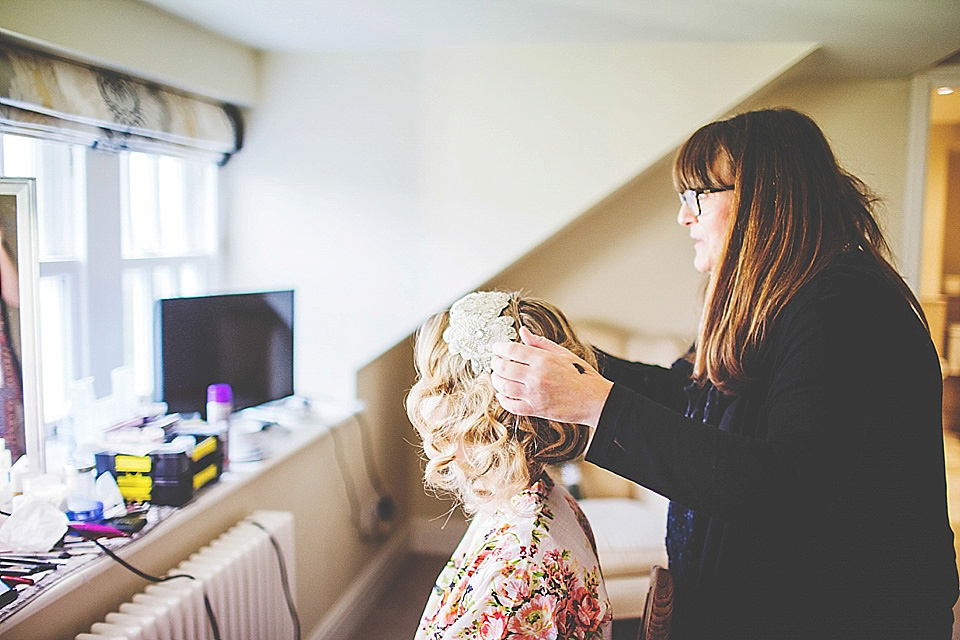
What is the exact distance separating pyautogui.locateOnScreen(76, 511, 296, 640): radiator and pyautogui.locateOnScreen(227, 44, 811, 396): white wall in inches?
30.4

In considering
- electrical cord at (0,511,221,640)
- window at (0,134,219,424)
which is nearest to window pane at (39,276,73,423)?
window at (0,134,219,424)

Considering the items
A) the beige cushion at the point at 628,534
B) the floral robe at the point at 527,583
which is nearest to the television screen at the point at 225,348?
the floral robe at the point at 527,583

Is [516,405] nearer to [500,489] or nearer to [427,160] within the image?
[500,489]

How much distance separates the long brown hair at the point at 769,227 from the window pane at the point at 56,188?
5.10 feet

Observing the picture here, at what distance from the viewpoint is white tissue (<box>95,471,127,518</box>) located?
1719 millimetres

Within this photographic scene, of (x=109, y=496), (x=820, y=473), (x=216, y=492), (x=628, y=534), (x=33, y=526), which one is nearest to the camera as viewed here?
(x=820, y=473)

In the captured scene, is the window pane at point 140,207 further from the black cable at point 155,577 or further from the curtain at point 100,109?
the black cable at point 155,577

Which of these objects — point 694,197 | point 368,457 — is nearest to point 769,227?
point 694,197

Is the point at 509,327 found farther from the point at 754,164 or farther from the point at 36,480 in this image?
the point at 36,480

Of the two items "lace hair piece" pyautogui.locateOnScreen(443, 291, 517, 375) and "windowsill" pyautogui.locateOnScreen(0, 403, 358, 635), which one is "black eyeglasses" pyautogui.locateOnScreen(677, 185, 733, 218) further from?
"windowsill" pyautogui.locateOnScreen(0, 403, 358, 635)

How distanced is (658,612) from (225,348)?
1479 millimetres

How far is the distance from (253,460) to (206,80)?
1094mm

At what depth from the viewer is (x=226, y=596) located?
183 cm

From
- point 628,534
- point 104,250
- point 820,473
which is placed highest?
point 104,250
